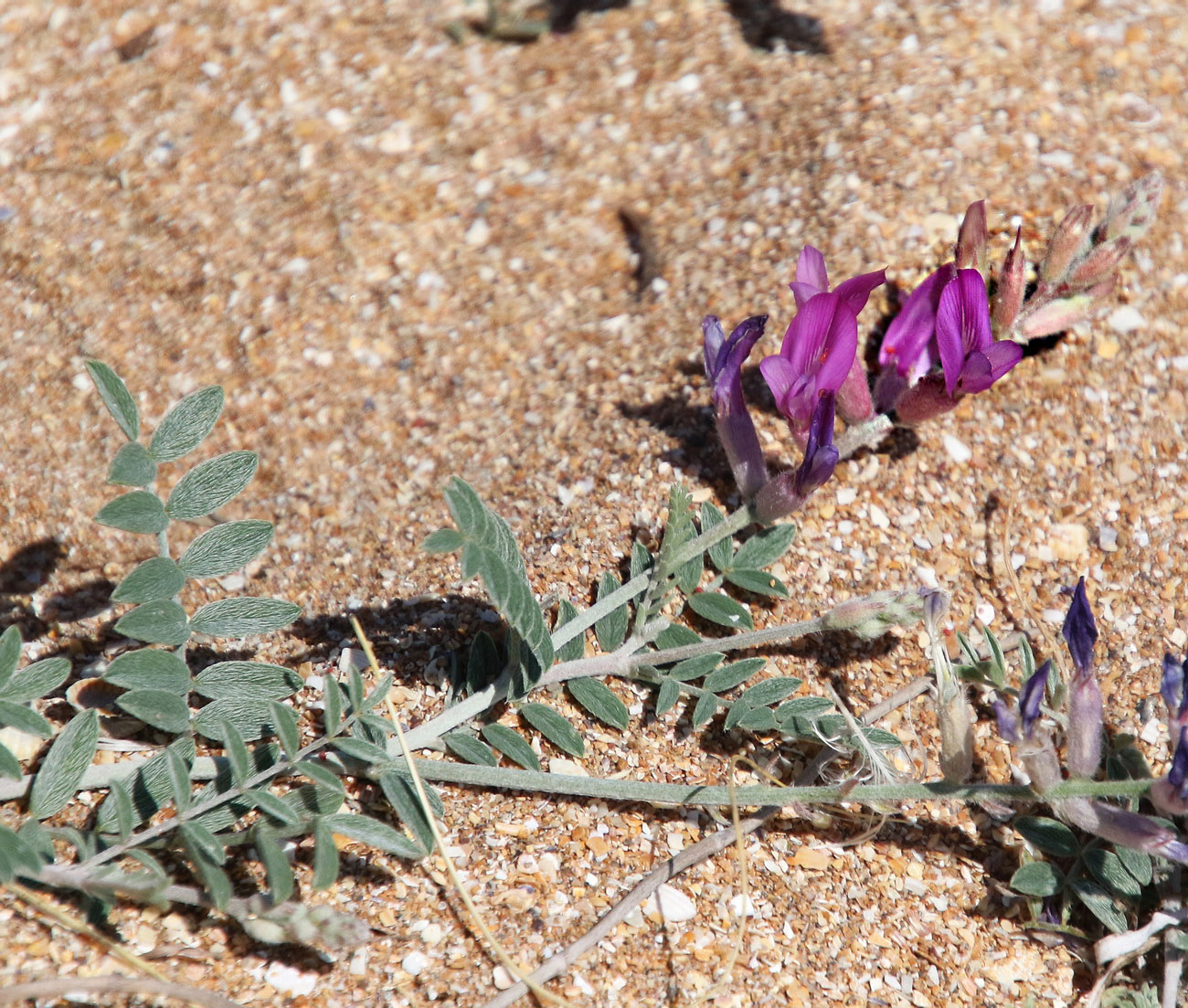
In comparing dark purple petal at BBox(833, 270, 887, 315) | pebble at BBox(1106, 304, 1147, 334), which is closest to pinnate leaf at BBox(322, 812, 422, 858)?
dark purple petal at BBox(833, 270, 887, 315)

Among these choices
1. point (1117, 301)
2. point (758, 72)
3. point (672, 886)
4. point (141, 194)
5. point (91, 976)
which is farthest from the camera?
point (758, 72)

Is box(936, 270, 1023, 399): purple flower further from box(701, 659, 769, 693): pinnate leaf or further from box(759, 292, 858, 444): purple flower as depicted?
box(701, 659, 769, 693): pinnate leaf

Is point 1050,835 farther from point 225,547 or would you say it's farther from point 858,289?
point 225,547

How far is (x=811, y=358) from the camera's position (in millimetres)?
1624

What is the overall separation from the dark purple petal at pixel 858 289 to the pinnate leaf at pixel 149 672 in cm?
103

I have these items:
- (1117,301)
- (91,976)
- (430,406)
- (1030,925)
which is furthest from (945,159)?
(91,976)

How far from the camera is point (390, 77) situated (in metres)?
2.53

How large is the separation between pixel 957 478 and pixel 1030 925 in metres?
0.73

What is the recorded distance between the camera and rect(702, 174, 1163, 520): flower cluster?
1568 millimetres

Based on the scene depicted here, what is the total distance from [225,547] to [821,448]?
A: 0.81 m

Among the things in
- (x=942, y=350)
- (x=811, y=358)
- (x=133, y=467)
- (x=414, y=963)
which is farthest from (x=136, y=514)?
(x=942, y=350)

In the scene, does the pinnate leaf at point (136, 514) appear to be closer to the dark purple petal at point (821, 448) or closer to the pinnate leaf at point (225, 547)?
the pinnate leaf at point (225, 547)

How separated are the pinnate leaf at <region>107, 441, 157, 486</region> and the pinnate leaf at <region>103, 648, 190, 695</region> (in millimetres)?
221

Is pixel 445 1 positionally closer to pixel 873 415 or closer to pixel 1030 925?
pixel 873 415
